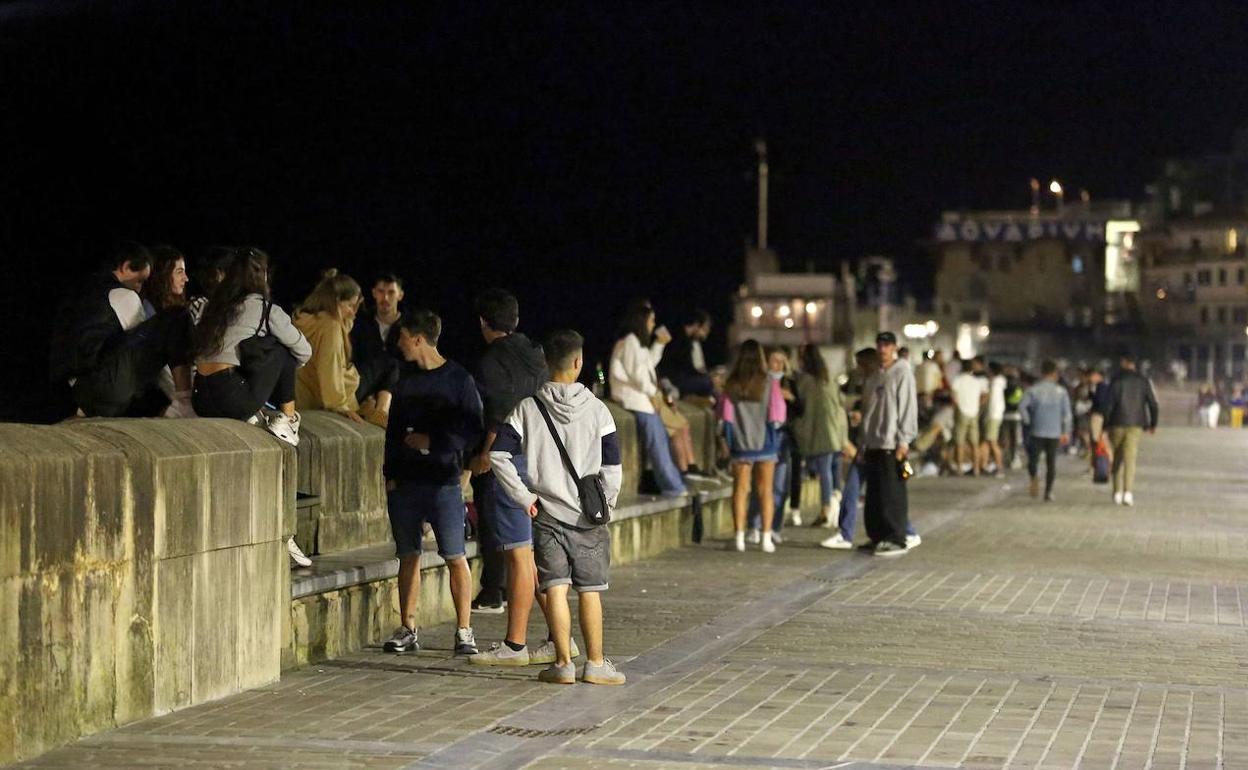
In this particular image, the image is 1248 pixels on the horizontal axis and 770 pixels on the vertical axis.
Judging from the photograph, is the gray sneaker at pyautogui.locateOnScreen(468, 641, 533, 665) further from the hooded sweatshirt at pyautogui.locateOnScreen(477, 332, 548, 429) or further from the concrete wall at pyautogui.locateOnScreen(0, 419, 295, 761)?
the hooded sweatshirt at pyautogui.locateOnScreen(477, 332, 548, 429)

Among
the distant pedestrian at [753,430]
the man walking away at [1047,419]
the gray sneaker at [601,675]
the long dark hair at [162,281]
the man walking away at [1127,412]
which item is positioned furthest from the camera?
the man walking away at [1047,419]

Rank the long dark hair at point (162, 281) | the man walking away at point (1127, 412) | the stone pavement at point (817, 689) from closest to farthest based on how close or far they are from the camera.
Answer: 1. the stone pavement at point (817, 689)
2. the long dark hair at point (162, 281)
3. the man walking away at point (1127, 412)

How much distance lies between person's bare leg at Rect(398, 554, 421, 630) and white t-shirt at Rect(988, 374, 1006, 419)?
2008cm

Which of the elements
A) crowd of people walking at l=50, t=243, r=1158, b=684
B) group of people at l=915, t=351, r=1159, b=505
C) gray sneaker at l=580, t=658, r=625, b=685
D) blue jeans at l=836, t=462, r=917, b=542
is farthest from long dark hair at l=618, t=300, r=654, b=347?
group of people at l=915, t=351, r=1159, b=505

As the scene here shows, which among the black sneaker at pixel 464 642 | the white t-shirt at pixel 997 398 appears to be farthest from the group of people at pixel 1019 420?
the black sneaker at pixel 464 642

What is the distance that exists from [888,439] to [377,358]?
5.55 meters

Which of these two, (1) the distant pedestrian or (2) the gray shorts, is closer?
(2) the gray shorts

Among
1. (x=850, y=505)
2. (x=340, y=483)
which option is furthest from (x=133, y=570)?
(x=850, y=505)

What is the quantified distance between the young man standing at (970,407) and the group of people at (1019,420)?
0.05 ft

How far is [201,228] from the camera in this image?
244 feet

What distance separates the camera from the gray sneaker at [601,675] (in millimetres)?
9047

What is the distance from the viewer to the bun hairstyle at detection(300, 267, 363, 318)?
11.4m

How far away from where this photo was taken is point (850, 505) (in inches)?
675

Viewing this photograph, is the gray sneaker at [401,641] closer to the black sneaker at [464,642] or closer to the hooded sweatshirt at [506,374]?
the black sneaker at [464,642]
